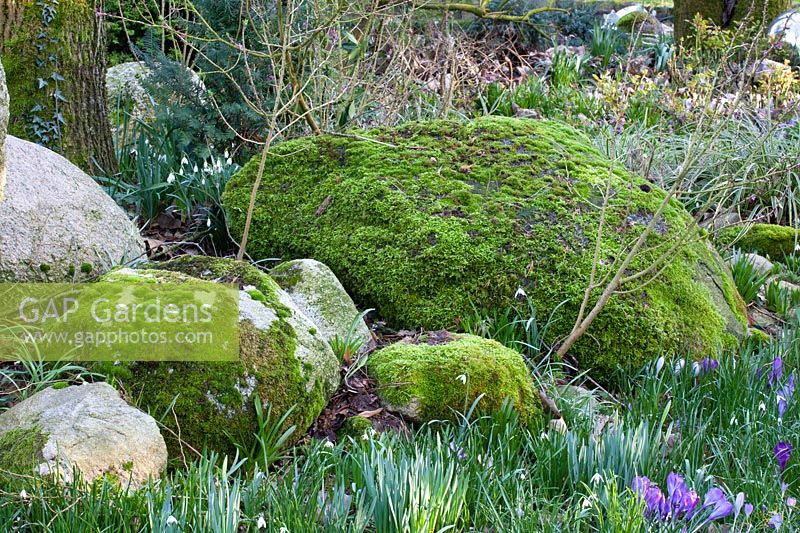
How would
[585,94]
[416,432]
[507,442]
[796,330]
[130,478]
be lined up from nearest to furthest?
[130,478], [507,442], [416,432], [796,330], [585,94]

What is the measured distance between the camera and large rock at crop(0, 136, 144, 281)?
11.6 ft

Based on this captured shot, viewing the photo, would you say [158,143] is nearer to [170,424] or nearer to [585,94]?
[170,424]

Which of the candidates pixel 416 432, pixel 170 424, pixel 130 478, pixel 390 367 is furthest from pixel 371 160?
pixel 130 478

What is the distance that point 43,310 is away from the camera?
3.40m

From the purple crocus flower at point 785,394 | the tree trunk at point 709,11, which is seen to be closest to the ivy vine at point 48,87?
the purple crocus flower at point 785,394

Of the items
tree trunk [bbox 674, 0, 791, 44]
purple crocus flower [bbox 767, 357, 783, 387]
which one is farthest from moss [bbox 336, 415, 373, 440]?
tree trunk [bbox 674, 0, 791, 44]

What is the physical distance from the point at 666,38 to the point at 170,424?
10.6m

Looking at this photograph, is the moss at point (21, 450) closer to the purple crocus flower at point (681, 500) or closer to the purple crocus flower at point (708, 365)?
the purple crocus flower at point (681, 500)

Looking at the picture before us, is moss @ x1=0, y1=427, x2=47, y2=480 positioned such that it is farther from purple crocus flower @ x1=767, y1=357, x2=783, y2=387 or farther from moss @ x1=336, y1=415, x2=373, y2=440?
purple crocus flower @ x1=767, y1=357, x2=783, y2=387

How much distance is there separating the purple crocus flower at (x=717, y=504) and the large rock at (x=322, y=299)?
176cm

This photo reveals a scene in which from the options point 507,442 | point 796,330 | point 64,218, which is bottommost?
point 796,330

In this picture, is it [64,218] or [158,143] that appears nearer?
[64,218]

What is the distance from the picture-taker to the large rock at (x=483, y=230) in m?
4.01

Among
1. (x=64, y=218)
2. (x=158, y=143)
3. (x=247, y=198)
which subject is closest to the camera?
(x=64, y=218)
